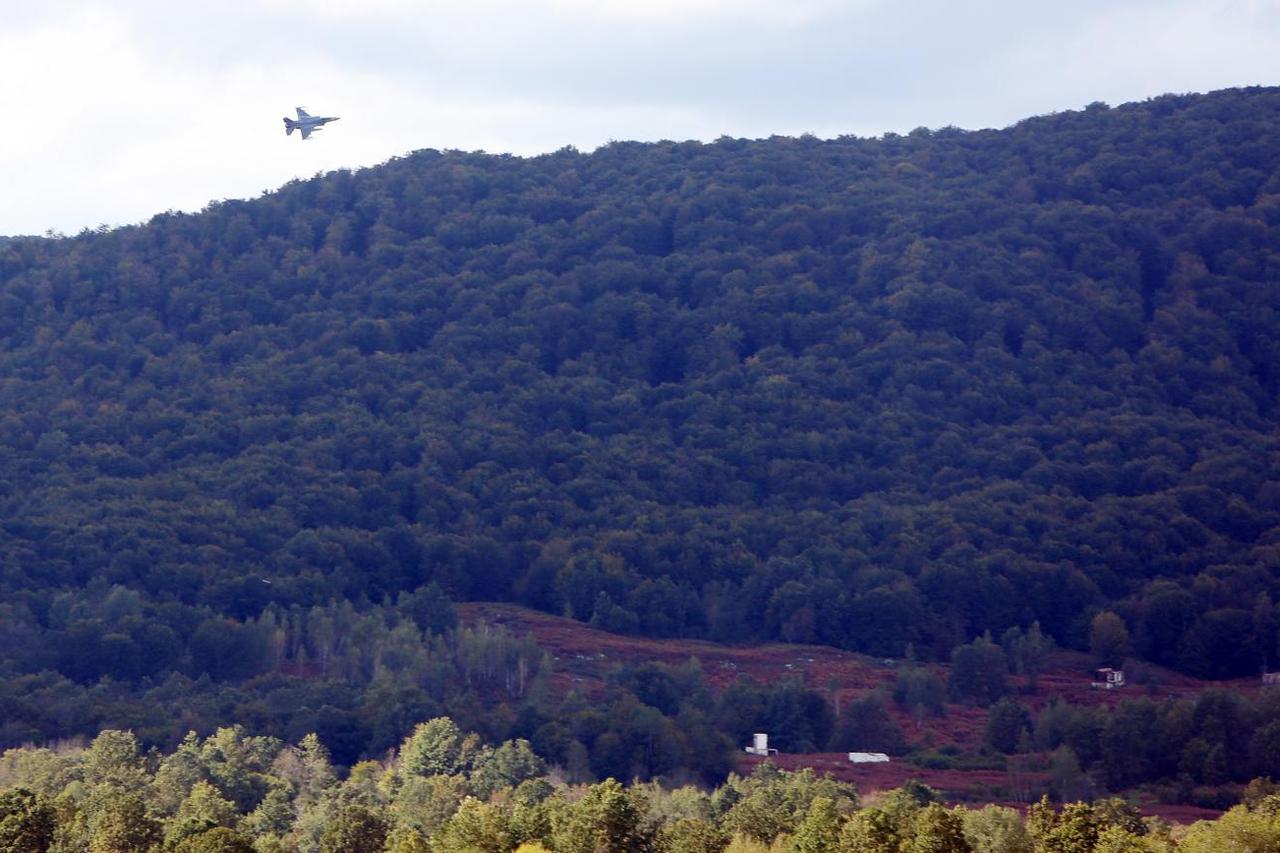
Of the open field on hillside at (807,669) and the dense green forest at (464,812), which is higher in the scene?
the dense green forest at (464,812)

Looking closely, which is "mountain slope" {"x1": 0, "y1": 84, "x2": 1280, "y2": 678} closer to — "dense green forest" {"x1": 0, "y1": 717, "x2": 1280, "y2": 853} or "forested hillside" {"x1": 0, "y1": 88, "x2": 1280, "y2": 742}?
"forested hillside" {"x1": 0, "y1": 88, "x2": 1280, "y2": 742}

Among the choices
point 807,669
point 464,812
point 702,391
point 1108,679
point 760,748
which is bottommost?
point 1108,679

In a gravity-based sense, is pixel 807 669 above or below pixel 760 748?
above

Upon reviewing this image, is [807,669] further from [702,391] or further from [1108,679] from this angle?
[702,391]

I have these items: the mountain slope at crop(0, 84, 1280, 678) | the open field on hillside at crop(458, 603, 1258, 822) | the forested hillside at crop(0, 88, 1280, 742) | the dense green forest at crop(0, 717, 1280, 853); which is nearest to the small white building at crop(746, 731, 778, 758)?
the open field on hillside at crop(458, 603, 1258, 822)

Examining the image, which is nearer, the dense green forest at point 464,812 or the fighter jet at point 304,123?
the dense green forest at point 464,812

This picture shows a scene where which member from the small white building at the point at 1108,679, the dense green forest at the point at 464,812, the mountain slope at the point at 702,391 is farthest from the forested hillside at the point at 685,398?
the dense green forest at the point at 464,812

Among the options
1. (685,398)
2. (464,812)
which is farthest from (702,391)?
(464,812)

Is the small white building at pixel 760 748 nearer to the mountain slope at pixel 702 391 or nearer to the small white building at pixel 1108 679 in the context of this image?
the small white building at pixel 1108 679
